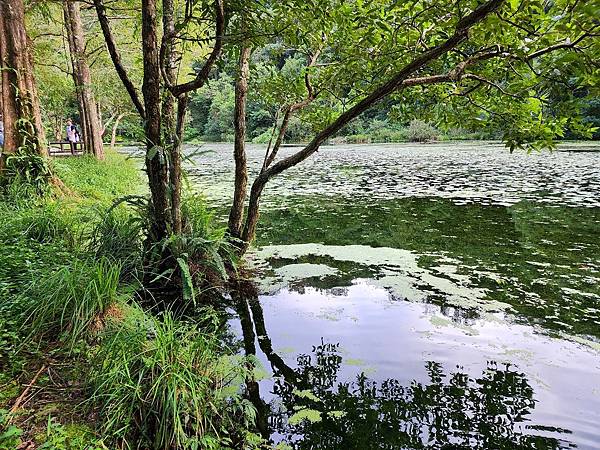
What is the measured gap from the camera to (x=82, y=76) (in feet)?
51.6

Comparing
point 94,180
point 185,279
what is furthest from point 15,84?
point 185,279

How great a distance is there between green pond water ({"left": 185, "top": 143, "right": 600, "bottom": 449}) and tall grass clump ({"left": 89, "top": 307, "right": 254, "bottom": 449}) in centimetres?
45

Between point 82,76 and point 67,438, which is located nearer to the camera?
point 67,438

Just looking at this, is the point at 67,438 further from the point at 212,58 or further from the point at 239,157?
the point at 239,157

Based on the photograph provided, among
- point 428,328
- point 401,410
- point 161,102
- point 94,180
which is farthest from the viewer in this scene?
point 94,180

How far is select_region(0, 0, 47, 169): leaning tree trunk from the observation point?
25.5 feet

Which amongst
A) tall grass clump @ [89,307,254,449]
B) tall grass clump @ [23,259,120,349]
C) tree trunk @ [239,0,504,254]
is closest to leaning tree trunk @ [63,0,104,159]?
tree trunk @ [239,0,504,254]

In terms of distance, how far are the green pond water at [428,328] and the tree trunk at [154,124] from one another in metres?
1.52

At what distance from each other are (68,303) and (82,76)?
1472 cm

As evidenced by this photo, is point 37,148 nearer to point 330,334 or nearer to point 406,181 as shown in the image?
point 330,334

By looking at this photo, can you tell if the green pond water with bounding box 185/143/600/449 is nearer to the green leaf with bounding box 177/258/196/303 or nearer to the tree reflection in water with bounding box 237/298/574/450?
the tree reflection in water with bounding box 237/298/574/450

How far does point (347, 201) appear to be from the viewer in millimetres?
13250

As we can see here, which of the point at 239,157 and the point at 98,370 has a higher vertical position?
the point at 239,157

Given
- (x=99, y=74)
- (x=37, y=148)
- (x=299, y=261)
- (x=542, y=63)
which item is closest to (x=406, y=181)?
(x=299, y=261)
